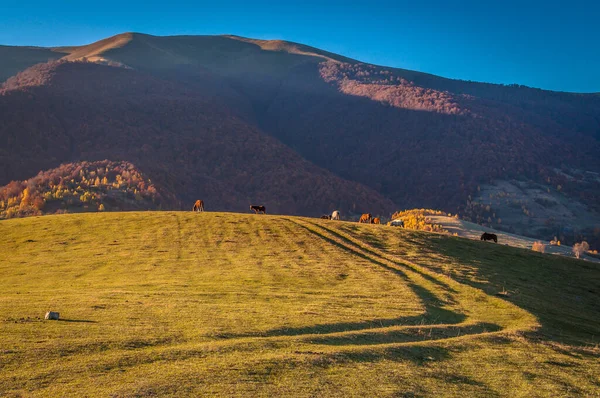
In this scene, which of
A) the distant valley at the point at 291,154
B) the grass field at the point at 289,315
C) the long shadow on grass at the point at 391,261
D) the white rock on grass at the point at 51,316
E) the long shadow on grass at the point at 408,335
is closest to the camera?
the grass field at the point at 289,315

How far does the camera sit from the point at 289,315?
20719 millimetres

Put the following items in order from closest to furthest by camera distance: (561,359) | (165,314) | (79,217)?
(561,359) < (165,314) < (79,217)

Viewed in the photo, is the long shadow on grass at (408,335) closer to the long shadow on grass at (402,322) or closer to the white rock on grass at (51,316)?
the long shadow on grass at (402,322)

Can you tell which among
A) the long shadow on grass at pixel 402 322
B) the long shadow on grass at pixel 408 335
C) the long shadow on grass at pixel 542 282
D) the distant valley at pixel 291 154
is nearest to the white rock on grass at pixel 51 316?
the long shadow on grass at pixel 402 322

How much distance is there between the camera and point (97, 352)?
14.9 meters

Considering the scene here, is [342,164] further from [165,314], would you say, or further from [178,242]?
[165,314]

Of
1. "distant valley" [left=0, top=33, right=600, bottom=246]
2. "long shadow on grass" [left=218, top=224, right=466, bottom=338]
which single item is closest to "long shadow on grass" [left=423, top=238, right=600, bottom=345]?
"long shadow on grass" [left=218, top=224, right=466, bottom=338]

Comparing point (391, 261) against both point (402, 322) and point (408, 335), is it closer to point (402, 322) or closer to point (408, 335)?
point (402, 322)

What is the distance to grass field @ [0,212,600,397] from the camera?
13.6 metres

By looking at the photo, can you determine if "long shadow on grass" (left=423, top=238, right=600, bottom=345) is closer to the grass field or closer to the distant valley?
the grass field

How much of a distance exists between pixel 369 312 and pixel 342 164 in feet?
533

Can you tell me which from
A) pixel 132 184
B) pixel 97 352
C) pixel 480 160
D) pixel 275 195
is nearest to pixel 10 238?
pixel 97 352

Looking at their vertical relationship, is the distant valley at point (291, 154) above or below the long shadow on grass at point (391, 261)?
above

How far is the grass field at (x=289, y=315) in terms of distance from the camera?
44.8 feet
